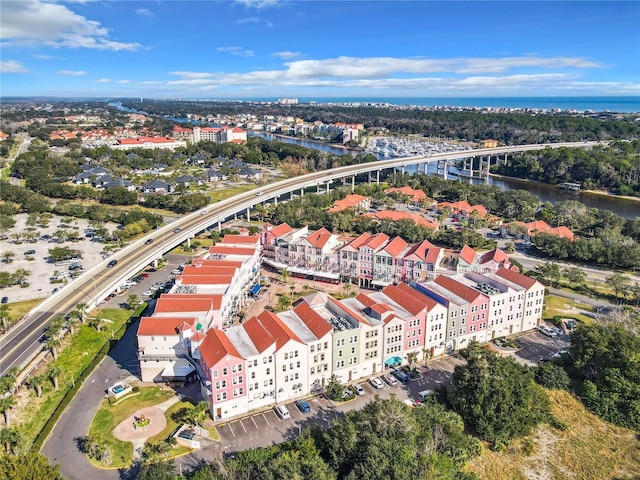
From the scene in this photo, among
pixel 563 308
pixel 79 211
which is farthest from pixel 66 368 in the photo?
pixel 79 211

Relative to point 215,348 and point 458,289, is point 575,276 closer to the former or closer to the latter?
point 458,289

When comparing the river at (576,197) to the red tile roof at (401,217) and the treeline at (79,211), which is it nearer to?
the red tile roof at (401,217)

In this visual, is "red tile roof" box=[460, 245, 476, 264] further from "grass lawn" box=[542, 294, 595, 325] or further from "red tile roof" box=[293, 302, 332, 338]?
"red tile roof" box=[293, 302, 332, 338]

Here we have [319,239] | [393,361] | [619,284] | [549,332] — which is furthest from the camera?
[319,239]

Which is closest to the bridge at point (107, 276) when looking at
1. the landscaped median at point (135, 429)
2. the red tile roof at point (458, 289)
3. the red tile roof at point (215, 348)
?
the landscaped median at point (135, 429)

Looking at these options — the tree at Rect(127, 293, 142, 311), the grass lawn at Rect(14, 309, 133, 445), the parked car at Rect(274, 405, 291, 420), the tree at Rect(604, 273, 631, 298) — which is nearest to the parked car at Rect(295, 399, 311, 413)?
the parked car at Rect(274, 405, 291, 420)

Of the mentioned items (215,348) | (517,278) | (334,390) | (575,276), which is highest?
(517,278)

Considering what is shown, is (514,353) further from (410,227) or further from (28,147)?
(28,147)

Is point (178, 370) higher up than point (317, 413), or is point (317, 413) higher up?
point (178, 370)
